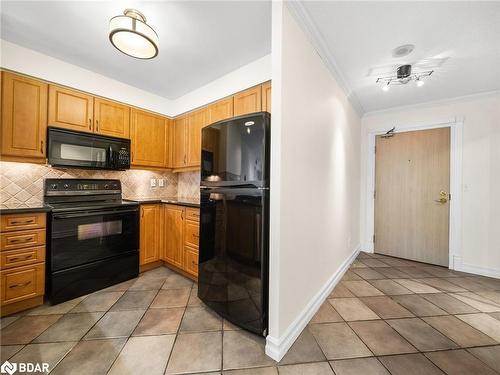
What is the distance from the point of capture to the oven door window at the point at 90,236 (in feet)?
6.36

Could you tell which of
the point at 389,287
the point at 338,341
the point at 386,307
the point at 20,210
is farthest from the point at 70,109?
the point at 389,287

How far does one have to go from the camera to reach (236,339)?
5.00 ft

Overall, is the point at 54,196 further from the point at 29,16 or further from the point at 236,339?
the point at 236,339

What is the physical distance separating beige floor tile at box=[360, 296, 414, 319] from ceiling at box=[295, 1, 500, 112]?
2514 mm

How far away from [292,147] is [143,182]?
8.65ft

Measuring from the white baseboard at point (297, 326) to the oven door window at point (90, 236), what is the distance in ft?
6.52

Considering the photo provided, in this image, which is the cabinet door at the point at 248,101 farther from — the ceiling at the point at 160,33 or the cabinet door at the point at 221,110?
the ceiling at the point at 160,33

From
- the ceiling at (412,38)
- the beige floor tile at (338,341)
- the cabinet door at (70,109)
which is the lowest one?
the beige floor tile at (338,341)

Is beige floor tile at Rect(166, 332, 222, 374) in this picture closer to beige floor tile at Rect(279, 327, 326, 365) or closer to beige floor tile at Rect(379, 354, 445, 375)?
beige floor tile at Rect(279, 327, 326, 365)

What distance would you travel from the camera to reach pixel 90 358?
1330mm

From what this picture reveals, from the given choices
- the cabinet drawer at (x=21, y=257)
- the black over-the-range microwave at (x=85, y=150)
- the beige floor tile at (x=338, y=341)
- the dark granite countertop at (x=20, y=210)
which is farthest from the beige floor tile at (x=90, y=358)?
the black over-the-range microwave at (x=85, y=150)

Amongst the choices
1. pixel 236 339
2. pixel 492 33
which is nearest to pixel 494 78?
pixel 492 33

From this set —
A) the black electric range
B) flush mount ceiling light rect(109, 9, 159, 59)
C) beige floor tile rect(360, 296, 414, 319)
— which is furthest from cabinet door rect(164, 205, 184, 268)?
beige floor tile rect(360, 296, 414, 319)

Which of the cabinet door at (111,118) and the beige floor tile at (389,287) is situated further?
the cabinet door at (111,118)
